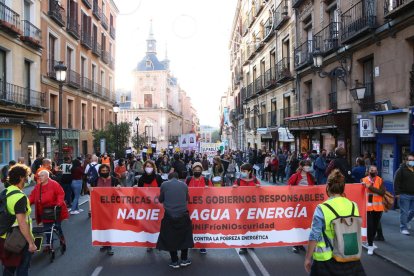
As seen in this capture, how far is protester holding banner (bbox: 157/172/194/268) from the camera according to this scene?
653 cm

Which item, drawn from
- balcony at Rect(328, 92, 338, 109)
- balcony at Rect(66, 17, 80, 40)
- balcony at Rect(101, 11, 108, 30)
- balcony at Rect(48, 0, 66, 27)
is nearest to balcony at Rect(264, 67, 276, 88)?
balcony at Rect(328, 92, 338, 109)

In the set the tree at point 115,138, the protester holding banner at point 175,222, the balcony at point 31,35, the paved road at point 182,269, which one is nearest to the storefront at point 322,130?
the paved road at point 182,269

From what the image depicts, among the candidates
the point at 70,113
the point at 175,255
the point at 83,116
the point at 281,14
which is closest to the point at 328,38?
the point at 281,14

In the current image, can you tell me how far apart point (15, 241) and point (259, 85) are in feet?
96.8

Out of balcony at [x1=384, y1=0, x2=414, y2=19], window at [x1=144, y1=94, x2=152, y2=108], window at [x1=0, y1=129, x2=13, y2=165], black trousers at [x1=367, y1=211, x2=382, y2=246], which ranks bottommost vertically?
black trousers at [x1=367, y1=211, x2=382, y2=246]

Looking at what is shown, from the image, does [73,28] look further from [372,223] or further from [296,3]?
[372,223]

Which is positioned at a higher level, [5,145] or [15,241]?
[5,145]

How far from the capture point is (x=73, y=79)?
27.3 meters

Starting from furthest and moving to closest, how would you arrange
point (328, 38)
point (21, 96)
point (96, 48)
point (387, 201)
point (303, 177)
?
point (96, 48) → point (21, 96) → point (328, 38) → point (303, 177) → point (387, 201)

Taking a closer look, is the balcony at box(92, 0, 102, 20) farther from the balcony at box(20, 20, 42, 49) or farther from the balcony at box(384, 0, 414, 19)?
the balcony at box(384, 0, 414, 19)

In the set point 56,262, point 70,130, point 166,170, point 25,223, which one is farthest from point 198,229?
point 70,130

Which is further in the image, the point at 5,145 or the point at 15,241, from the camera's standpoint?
the point at 5,145

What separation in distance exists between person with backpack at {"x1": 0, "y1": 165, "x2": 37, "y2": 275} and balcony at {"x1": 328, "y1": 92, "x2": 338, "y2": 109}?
1598 centimetres

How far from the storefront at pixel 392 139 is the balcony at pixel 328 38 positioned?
17.3ft
